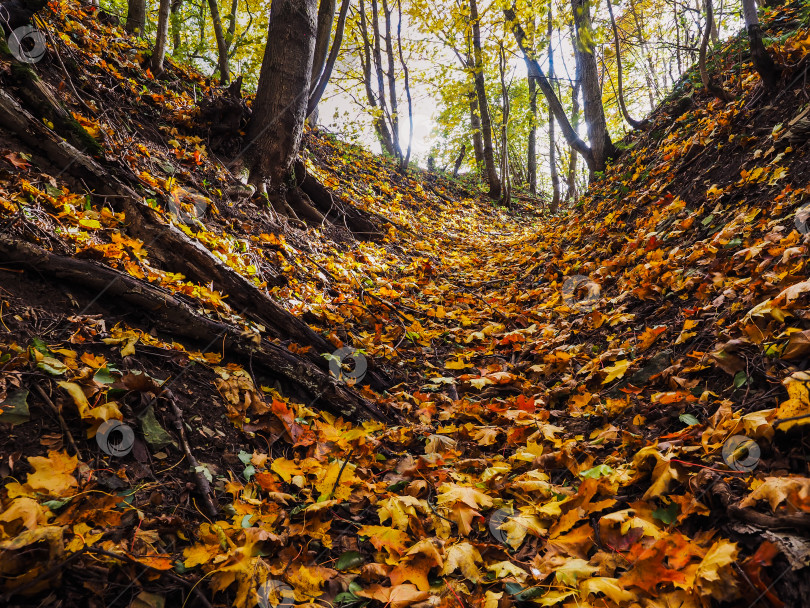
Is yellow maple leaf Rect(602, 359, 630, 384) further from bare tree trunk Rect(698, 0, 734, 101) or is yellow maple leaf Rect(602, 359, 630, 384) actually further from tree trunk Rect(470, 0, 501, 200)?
tree trunk Rect(470, 0, 501, 200)

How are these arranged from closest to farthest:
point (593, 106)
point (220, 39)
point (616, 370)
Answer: point (616, 370), point (220, 39), point (593, 106)

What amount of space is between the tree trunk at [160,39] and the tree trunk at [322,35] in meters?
1.72

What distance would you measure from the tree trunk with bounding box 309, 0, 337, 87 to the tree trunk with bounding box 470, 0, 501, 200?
5016mm

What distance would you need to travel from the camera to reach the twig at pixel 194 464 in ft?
4.92

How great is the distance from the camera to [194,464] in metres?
1.63

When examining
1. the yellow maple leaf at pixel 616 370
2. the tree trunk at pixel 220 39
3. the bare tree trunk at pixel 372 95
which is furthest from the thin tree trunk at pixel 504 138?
the yellow maple leaf at pixel 616 370

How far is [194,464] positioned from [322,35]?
5178 mm

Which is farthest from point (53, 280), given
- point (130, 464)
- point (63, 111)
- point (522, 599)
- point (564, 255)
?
point (564, 255)

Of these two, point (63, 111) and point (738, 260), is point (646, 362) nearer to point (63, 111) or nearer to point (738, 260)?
point (738, 260)

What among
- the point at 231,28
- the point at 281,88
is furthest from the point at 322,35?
the point at 231,28

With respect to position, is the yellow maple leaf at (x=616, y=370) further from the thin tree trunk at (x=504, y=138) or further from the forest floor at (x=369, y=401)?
the thin tree trunk at (x=504, y=138)

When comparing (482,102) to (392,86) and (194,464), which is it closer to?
(392,86)

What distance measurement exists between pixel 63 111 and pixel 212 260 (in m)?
1.57

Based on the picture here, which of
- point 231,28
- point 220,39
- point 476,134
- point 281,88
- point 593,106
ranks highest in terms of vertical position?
point 476,134
